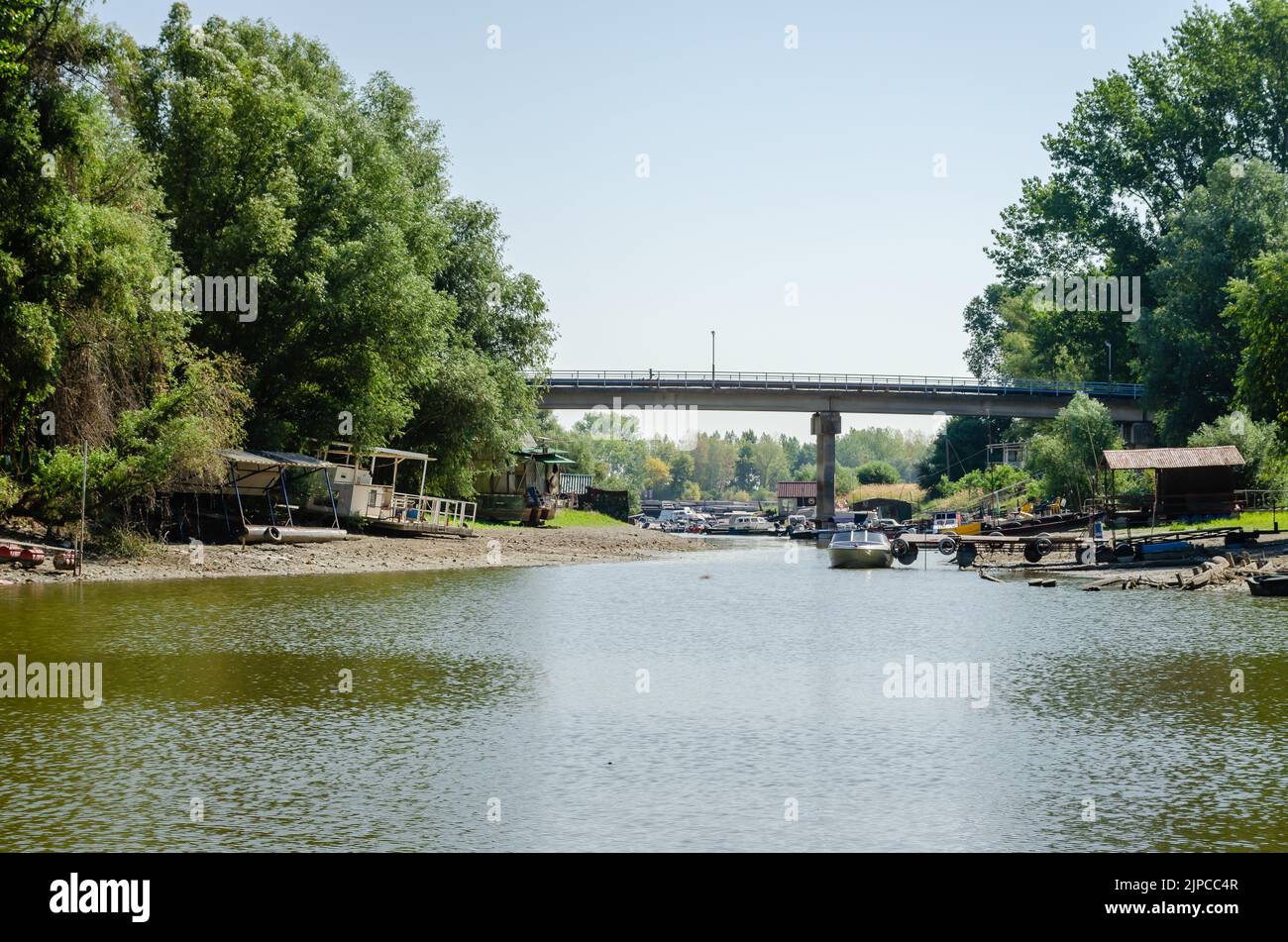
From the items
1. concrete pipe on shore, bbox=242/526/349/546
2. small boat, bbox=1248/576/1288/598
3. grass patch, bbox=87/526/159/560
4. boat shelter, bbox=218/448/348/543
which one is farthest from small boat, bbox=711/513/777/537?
grass patch, bbox=87/526/159/560

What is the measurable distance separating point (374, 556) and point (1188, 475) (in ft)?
137

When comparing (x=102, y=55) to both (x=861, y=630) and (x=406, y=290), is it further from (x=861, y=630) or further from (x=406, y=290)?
(x=861, y=630)

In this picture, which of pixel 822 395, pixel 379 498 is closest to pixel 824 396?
pixel 822 395

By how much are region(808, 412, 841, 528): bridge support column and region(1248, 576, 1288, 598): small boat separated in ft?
212

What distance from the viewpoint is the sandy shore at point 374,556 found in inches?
1687

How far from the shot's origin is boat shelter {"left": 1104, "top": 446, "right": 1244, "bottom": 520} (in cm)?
6328

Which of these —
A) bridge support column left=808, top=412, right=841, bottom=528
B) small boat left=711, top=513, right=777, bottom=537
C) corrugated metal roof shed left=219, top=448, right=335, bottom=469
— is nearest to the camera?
corrugated metal roof shed left=219, top=448, right=335, bottom=469

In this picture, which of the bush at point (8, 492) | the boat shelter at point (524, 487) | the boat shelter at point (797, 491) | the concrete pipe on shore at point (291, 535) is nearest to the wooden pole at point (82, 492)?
the bush at point (8, 492)

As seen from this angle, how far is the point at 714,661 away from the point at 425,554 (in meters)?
32.2

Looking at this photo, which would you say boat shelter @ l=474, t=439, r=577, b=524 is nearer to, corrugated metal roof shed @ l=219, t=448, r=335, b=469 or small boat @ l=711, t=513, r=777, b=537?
corrugated metal roof shed @ l=219, t=448, r=335, b=469

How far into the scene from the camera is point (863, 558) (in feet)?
214

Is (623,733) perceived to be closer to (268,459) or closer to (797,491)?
(268,459)

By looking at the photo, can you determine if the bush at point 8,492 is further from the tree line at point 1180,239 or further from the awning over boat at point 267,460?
the tree line at point 1180,239

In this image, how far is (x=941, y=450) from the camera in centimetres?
15862
